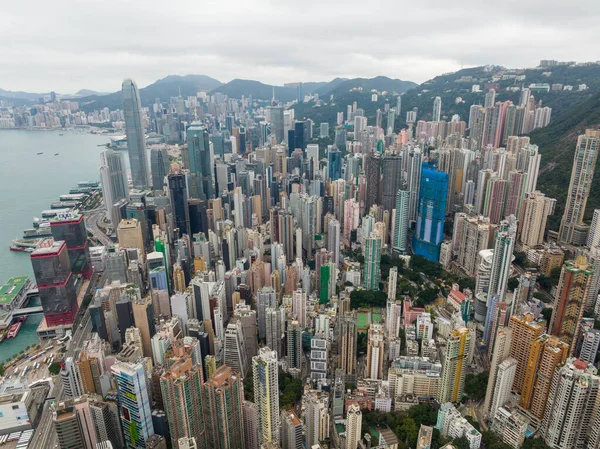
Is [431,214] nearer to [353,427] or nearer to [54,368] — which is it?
[353,427]

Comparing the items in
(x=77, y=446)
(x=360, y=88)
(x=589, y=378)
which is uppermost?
(x=360, y=88)

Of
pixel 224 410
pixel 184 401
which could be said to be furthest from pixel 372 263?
pixel 184 401

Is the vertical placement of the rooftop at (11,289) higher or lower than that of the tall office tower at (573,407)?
lower

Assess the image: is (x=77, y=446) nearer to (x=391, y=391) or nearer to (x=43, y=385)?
(x=43, y=385)

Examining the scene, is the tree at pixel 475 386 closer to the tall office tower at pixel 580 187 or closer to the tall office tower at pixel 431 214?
the tall office tower at pixel 431 214

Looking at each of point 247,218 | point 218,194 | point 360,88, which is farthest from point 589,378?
point 360,88

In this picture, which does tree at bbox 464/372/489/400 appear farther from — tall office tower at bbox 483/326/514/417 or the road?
the road

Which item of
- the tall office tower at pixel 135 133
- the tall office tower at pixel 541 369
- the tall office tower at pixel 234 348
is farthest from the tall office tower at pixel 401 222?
the tall office tower at pixel 135 133
